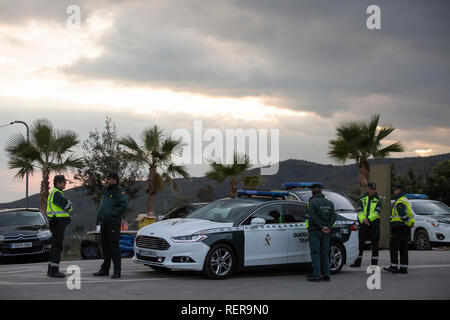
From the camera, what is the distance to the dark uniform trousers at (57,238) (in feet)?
38.7

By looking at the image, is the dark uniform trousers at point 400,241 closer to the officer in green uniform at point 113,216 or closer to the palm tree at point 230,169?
the officer in green uniform at point 113,216

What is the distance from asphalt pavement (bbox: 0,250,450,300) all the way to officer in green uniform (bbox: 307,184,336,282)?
0.31 m

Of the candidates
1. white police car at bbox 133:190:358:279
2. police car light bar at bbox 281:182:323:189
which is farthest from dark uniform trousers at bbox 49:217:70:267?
police car light bar at bbox 281:182:323:189

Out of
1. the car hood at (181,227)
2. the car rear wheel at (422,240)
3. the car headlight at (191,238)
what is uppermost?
the car hood at (181,227)

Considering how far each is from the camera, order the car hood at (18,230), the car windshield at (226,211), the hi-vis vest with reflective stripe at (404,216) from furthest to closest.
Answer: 1. the car hood at (18,230)
2. the hi-vis vest with reflective stripe at (404,216)
3. the car windshield at (226,211)

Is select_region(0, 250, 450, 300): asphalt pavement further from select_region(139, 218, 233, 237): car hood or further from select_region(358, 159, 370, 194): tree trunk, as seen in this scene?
select_region(358, 159, 370, 194): tree trunk

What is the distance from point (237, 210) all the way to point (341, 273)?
2.84m

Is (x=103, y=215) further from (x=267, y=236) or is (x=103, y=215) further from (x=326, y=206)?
(x=326, y=206)

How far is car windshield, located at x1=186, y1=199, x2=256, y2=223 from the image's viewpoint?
40.4 feet

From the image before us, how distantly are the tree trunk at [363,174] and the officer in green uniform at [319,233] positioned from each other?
1673 cm

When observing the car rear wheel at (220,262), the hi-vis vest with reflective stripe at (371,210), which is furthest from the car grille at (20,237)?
the hi-vis vest with reflective stripe at (371,210)

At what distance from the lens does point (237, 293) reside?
32.8 feet

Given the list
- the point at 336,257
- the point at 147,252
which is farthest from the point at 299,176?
the point at 147,252

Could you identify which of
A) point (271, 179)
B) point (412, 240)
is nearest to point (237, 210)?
point (412, 240)
